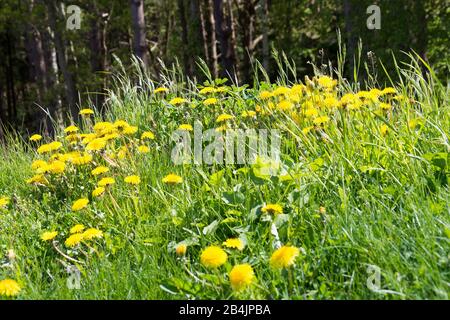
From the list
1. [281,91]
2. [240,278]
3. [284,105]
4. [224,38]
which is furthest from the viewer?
[224,38]

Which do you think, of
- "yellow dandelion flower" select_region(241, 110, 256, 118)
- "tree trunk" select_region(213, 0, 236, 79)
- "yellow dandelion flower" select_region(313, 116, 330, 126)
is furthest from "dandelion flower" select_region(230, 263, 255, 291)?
"tree trunk" select_region(213, 0, 236, 79)

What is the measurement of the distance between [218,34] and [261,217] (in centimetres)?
1318

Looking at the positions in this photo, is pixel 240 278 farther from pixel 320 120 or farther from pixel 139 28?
pixel 139 28

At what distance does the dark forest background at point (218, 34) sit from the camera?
16.3 meters

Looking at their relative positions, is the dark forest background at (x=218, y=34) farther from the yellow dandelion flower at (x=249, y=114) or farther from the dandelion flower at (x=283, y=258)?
the dandelion flower at (x=283, y=258)

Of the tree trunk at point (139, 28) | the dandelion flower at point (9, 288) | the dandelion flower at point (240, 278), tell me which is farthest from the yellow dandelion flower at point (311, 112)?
the tree trunk at point (139, 28)

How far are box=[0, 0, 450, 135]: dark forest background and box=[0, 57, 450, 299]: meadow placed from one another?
885 centimetres

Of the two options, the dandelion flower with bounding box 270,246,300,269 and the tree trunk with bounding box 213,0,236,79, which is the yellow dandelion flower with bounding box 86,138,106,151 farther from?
the tree trunk with bounding box 213,0,236,79

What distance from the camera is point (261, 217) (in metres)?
2.46

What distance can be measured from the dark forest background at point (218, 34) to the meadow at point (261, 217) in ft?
29.1

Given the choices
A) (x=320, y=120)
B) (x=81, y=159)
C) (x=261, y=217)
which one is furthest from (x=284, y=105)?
(x=81, y=159)

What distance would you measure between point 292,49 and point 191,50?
12.9 feet
